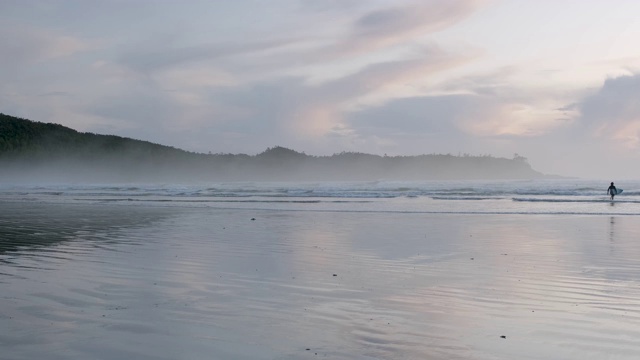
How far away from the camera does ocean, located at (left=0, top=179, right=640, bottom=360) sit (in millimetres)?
5156

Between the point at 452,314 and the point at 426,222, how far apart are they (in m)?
12.3

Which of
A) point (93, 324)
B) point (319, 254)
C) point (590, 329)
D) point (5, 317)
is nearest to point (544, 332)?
point (590, 329)

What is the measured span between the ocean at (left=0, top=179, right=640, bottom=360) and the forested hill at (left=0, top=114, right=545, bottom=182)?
312 feet

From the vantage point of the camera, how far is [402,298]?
708 cm

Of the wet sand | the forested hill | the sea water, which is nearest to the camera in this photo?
the wet sand

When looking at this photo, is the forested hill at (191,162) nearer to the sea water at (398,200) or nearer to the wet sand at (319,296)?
the sea water at (398,200)

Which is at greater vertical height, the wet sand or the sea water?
the sea water

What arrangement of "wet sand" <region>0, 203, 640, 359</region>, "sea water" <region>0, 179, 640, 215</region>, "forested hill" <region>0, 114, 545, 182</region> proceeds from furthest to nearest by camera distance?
"forested hill" <region>0, 114, 545, 182</region> → "sea water" <region>0, 179, 640, 215</region> → "wet sand" <region>0, 203, 640, 359</region>

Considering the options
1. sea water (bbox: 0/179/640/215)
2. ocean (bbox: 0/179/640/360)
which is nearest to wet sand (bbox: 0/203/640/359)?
ocean (bbox: 0/179/640/360)

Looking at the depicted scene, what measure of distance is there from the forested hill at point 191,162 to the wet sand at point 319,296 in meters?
95.2

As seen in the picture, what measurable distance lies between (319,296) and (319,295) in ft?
0.19

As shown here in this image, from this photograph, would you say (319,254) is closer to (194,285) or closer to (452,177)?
(194,285)

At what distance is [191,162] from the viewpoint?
4744 inches

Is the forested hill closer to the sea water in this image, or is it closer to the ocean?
the sea water
